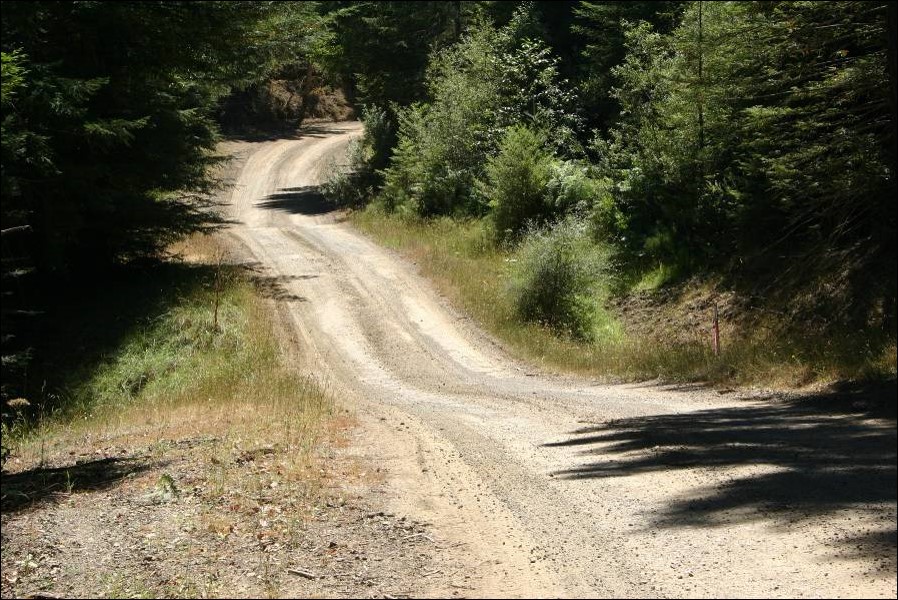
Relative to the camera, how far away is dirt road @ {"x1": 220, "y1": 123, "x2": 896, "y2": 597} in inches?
238

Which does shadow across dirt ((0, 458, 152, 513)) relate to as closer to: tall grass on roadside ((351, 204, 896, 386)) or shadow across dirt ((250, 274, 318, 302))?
tall grass on roadside ((351, 204, 896, 386))

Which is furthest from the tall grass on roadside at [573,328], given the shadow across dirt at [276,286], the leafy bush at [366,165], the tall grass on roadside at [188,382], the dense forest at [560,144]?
the leafy bush at [366,165]

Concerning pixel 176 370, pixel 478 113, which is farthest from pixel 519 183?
pixel 176 370

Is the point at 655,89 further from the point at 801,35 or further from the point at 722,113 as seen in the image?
the point at 801,35

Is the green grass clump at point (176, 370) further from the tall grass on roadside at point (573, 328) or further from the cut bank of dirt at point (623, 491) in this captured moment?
the tall grass on roadside at point (573, 328)

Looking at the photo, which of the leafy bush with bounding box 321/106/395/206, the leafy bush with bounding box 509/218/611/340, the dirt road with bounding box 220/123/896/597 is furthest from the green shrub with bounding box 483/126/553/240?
the leafy bush with bounding box 321/106/395/206

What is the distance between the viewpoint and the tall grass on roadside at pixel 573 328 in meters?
13.4

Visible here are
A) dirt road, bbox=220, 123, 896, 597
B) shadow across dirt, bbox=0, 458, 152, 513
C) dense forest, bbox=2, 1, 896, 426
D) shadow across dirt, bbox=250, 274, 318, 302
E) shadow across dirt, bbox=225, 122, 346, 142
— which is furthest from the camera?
shadow across dirt, bbox=225, 122, 346, 142

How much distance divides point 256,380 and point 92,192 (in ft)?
22.3

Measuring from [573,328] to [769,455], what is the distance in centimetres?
1494

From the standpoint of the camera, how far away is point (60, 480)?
10.2m

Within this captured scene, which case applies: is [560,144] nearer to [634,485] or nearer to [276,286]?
[276,286]

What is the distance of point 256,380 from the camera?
18094 millimetres

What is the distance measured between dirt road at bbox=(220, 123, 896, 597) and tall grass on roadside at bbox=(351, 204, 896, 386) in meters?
1.04
